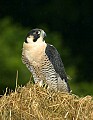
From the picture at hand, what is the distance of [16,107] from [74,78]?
6828 millimetres

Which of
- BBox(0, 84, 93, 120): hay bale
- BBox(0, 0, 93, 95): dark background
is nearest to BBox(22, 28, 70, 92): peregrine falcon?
BBox(0, 84, 93, 120): hay bale

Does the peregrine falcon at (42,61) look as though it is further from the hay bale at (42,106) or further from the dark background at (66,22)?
the dark background at (66,22)

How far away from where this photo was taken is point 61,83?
30.4 ft

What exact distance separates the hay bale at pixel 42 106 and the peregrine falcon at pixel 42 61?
3.48ft

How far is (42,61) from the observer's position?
8930mm

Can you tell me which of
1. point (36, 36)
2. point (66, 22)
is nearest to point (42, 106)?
point (36, 36)

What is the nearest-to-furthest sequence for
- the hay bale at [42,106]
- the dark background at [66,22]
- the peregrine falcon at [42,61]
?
the hay bale at [42,106]
the peregrine falcon at [42,61]
the dark background at [66,22]

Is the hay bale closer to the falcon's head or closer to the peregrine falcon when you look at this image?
the peregrine falcon

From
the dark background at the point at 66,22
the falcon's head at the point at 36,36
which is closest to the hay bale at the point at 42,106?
the falcon's head at the point at 36,36

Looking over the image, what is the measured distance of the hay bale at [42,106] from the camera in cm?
724

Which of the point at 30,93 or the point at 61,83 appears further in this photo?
the point at 61,83

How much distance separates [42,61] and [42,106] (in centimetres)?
159

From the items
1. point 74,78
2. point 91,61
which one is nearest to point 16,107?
point 74,78

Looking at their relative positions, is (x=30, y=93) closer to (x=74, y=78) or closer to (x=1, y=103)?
(x=1, y=103)
